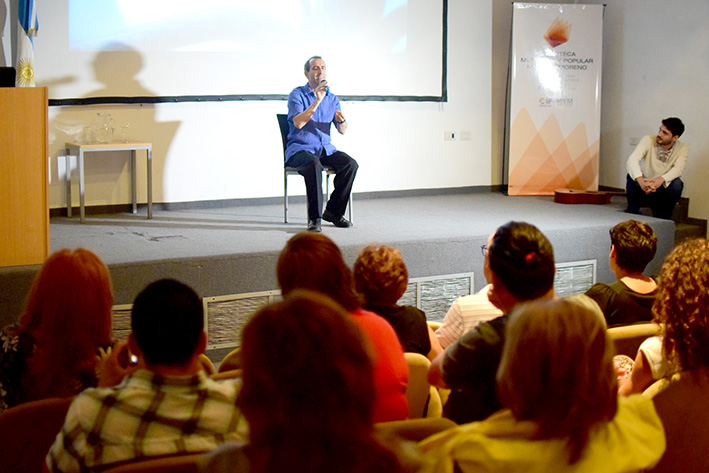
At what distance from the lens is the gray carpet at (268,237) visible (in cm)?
413

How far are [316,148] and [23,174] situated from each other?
224cm

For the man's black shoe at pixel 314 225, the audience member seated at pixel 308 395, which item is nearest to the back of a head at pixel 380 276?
the audience member seated at pixel 308 395

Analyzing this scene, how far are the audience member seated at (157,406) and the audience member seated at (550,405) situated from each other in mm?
411

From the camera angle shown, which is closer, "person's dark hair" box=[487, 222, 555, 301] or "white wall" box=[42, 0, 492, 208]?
"person's dark hair" box=[487, 222, 555, 301]

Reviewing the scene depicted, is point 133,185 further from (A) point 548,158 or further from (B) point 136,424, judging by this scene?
(B) point 136,424

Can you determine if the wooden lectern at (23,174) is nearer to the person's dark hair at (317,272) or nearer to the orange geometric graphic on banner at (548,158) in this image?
the person's dark hair at (317,272)

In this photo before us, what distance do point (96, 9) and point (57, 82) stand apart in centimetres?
60

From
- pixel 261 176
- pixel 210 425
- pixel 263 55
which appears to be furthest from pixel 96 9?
pixel 210 425

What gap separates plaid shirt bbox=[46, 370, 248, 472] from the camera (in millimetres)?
1389

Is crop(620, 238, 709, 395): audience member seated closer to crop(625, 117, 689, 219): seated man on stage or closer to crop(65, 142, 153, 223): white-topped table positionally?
crop(625, 117, 689, 219): seated man on stage

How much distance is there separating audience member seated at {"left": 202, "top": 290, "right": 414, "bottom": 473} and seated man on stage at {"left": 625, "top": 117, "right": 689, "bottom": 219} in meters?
5.22

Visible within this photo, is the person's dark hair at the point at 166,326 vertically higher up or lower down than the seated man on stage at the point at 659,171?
lower down

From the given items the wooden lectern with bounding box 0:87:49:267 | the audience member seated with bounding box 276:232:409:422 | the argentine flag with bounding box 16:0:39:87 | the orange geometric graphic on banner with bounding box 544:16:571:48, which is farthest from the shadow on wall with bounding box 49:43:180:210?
the audience member seated with bounding box 276:232:409:422

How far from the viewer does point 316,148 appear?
546 centimetres
